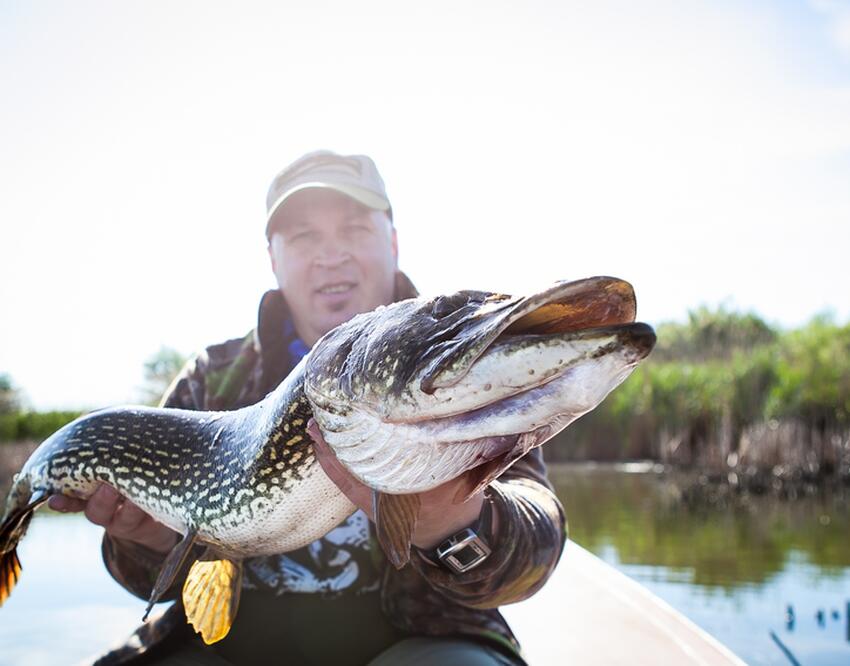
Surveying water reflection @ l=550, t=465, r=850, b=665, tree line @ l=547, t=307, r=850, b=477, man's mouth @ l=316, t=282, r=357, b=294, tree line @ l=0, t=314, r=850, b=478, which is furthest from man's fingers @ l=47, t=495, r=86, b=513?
tree line @ l=547, t=307, r=850, b=477

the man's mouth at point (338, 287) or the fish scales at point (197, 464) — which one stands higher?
the man's mouth at point (338, 287)

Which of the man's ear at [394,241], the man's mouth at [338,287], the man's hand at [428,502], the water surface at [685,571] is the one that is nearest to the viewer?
the man's hand at [428,502]

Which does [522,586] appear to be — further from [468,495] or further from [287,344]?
[287,344]

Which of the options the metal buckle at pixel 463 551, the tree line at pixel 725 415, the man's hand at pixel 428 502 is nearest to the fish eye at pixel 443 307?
the man's hand at pixel 428 502

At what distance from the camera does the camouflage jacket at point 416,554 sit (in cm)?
203

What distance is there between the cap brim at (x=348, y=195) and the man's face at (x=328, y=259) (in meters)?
0.02

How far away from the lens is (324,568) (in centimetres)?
244

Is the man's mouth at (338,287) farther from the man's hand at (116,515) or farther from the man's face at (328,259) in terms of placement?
the man's hand at (116,515)

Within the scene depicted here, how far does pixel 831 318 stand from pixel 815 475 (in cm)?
1207

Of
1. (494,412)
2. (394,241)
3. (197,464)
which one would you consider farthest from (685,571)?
(494,412)

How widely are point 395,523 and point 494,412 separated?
393 millimetres

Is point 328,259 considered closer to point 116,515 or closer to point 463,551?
point 116,515

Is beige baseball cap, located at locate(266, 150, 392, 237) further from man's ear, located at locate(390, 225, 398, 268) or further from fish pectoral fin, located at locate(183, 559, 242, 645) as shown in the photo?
fish pectoral fin, located at locate(183, 559, 242, 645)

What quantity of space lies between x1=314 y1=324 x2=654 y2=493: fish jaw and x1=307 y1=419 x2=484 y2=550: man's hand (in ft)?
0.47
